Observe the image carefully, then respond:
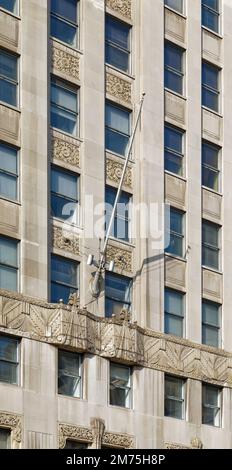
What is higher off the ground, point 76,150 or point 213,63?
point 213,63

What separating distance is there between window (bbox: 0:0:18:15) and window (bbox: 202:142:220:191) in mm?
11055

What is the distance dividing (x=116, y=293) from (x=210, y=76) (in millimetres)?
11161

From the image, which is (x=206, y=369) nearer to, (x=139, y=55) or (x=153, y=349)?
(x=153, y=349)

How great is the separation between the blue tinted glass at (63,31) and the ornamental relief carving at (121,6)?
7.80 ft

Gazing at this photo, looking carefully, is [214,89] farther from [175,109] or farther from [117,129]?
[117,129]

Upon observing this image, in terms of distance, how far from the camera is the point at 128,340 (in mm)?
56312

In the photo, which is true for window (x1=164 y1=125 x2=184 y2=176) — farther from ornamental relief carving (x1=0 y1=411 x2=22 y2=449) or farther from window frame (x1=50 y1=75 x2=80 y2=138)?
ornamental relief carving (x1=0 y1=411 x2=22 y2=449)

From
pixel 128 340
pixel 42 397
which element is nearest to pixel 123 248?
pixel 128 340

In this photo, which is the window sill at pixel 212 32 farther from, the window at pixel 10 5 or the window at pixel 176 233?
the window at pixel 10 5

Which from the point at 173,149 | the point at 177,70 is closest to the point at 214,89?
the point at 177,70

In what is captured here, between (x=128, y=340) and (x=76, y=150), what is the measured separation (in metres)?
6.61

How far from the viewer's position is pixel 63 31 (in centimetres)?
5725

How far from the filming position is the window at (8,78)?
5412cm
